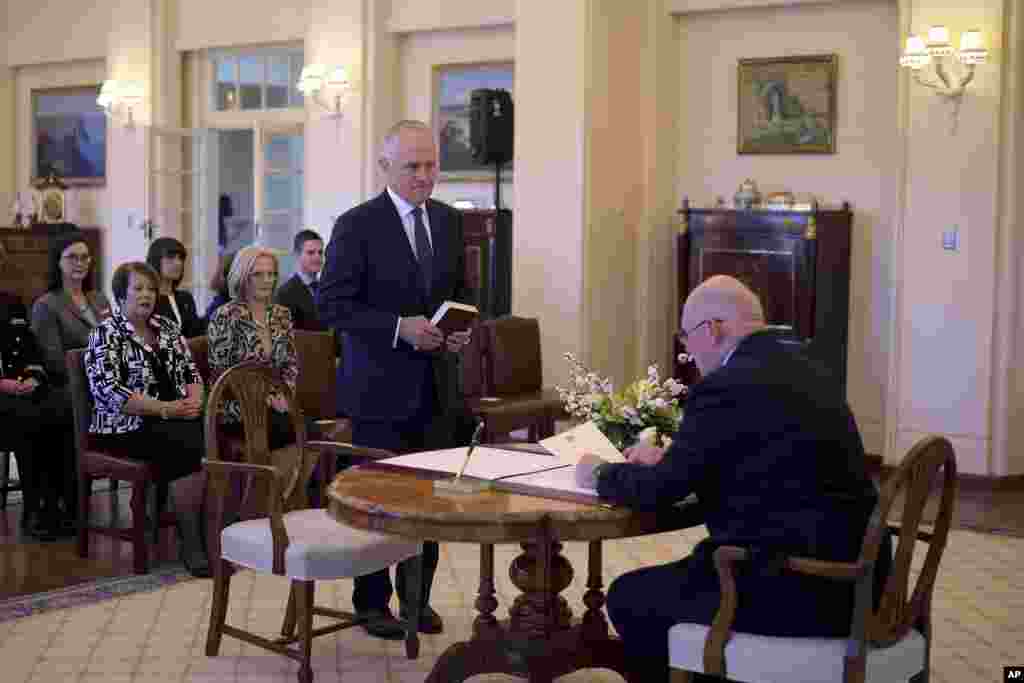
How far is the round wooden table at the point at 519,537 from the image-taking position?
11.3ft

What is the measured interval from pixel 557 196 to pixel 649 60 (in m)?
1.24

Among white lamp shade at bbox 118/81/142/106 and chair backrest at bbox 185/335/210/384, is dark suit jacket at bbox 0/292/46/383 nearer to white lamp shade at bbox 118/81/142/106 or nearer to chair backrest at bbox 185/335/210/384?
chair backrest at bbox 185/335/210/384

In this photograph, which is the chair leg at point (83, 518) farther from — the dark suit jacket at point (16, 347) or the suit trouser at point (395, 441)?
the suit trouser at point (395, 441)

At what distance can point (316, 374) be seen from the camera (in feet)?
24.1

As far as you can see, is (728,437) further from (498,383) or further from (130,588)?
(498,383)

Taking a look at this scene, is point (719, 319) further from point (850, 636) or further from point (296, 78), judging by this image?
point (296, 78)

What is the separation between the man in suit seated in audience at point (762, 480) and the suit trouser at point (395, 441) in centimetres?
154

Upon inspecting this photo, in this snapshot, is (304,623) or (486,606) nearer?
(486,606)

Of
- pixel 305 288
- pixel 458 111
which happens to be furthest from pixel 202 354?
pixel 458 111

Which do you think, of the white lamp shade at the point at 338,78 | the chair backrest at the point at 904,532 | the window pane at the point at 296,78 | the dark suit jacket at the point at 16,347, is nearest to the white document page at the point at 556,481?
the chair backrest at the point at 904,532

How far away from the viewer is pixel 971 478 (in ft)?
28.1

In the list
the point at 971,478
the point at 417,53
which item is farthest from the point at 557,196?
the point at 971,478

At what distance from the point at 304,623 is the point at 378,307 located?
A: 116 cm

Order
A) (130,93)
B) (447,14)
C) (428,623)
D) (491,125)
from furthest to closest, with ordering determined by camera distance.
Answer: (130,93) < (447,14) < (491,125) < (428,623)
